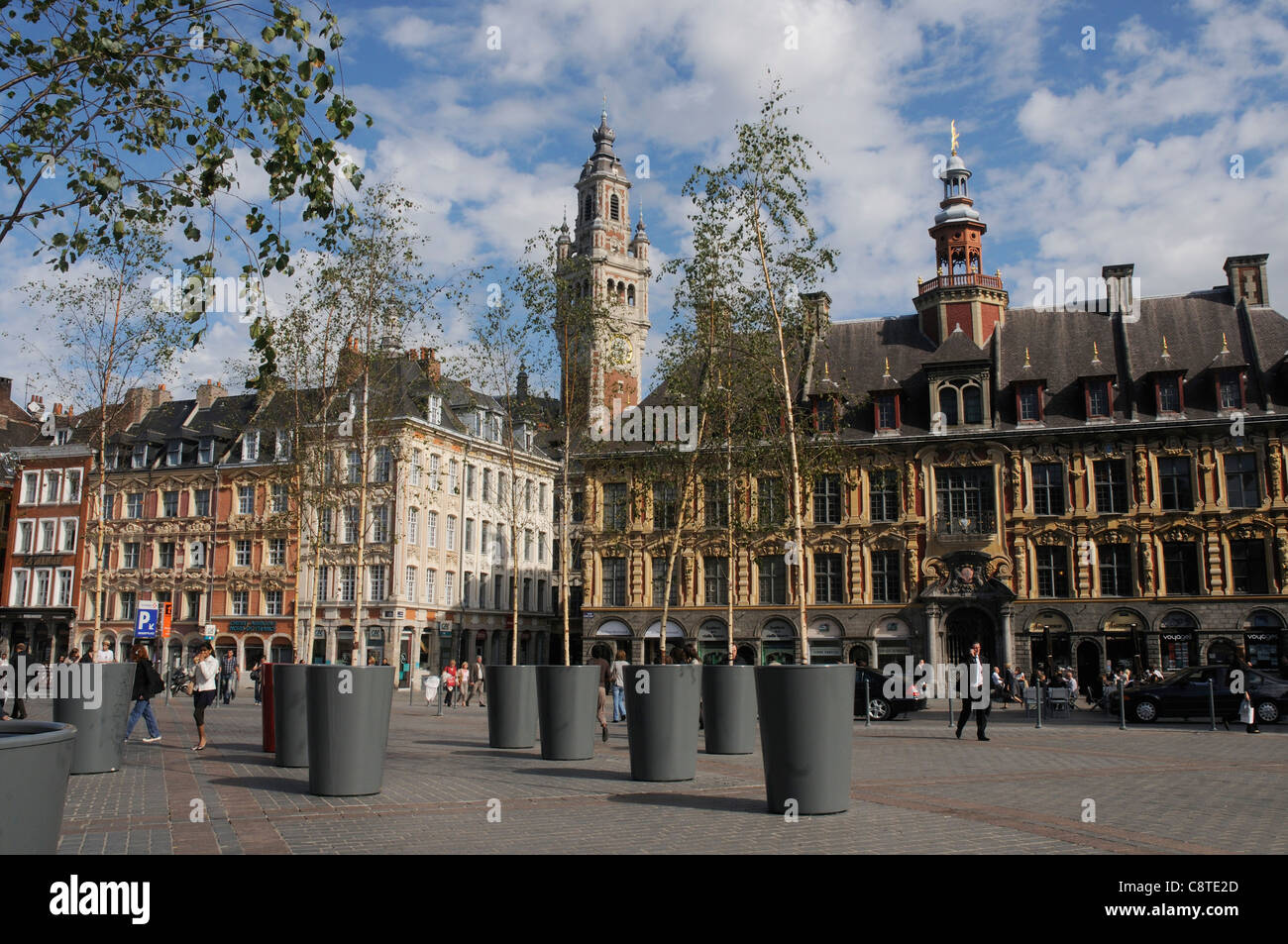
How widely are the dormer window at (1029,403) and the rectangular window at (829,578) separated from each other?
949 cm

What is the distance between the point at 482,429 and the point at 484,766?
48146 mm

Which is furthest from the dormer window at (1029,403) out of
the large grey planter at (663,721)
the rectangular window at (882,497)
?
the large grey planter at (663,721)

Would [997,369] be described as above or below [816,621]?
above

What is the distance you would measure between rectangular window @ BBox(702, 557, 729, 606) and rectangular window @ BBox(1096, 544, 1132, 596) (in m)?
15.4

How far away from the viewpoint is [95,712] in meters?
14.5

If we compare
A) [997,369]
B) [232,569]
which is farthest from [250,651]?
[997,369]

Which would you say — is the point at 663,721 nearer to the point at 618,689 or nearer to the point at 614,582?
the point at 618,689

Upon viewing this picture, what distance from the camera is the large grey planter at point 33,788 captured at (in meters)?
5.35

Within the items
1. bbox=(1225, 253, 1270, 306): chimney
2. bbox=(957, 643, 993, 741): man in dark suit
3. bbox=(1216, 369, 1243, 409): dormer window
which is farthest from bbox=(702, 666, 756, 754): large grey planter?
bbox=(1225, 253, 1270, 306): chimney

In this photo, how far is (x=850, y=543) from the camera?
4744 centimetres

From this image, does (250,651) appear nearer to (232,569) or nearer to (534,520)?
(232,569)

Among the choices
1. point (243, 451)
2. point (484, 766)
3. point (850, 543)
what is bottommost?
point (484, 766)

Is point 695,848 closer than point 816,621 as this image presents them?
Yes

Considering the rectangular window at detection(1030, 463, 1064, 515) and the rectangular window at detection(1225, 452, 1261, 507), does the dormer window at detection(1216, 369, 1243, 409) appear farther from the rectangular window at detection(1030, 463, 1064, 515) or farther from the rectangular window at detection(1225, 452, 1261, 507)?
the rectangular window at detection(1030, 463, 1064, 515)
